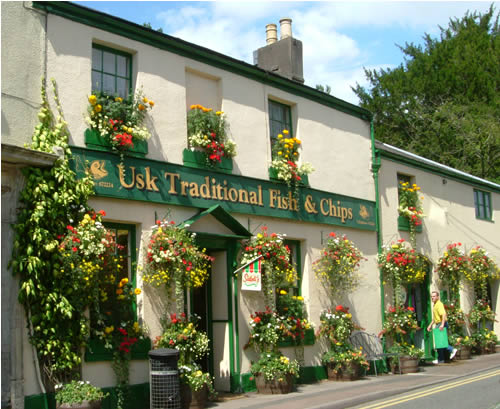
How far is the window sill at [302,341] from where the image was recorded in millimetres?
12473

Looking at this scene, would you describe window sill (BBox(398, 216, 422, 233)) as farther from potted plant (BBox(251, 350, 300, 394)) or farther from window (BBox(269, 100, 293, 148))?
potted plant (BBox(251, 350, 300, 394))

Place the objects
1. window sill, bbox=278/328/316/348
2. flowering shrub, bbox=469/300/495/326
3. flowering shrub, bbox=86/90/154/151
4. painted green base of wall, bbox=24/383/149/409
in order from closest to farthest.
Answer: painted green base of wall, bbox=24/383/149/409
flowering shrub, bbox=86/90/154/151
window sill, bbox=278/328/316/348
flowering shrub, bbox=469/300/495/326

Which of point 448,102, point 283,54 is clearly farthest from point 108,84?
point 448,102

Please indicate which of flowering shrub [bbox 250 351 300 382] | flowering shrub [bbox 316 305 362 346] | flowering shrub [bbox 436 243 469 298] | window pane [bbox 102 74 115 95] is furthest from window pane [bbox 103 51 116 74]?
flowering shrub [bbox 436 243 469 298]

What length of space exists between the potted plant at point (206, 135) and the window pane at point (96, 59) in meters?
1.92

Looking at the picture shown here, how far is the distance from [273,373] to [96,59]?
6352 millimetres

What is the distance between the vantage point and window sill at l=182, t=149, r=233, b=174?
11.2 meters

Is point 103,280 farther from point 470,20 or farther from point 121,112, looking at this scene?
point 470,20

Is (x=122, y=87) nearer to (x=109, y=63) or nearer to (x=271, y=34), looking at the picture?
(x=109, y=63)

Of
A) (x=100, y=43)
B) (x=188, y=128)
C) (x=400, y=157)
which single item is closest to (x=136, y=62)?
(x=100, y=43)

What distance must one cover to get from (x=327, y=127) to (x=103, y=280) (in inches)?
286

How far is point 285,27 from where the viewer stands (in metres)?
15.7

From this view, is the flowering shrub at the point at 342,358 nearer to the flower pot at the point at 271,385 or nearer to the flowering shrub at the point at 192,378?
the flower pot at the point at 271,385

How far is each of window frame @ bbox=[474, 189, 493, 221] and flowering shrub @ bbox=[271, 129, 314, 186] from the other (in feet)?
33.2
